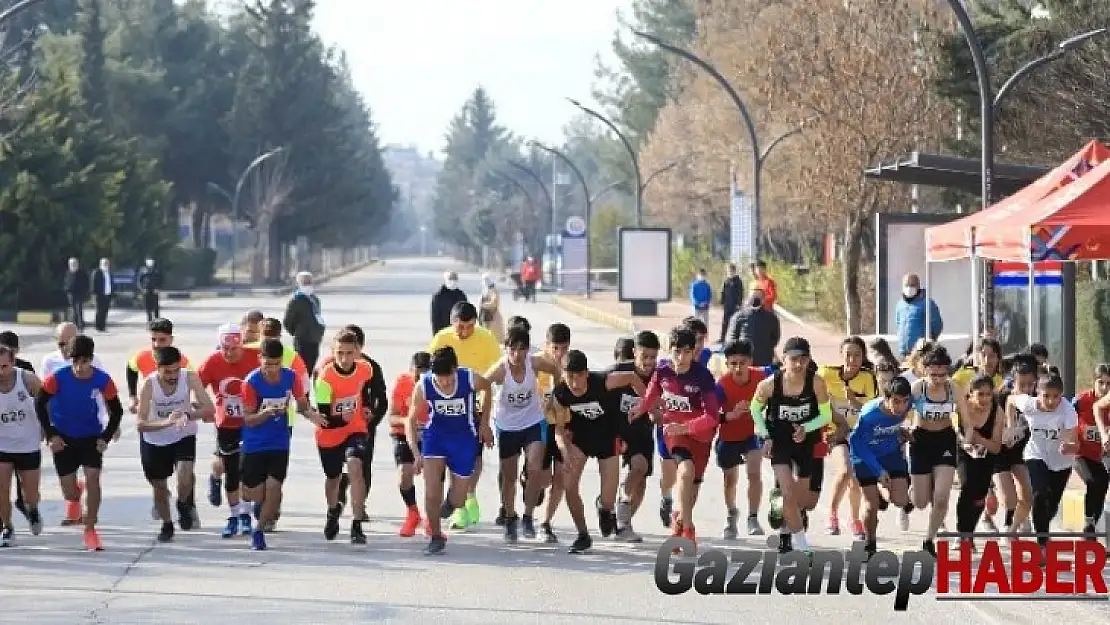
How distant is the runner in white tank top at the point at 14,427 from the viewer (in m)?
13.4

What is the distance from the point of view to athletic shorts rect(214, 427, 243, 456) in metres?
13.9

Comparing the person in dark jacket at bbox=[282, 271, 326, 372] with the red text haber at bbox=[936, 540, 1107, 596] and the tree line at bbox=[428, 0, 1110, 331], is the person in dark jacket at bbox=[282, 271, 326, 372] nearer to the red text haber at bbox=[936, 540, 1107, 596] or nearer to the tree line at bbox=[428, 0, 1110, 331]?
the red text haber at bbox=[936, 540, 1107, 596]

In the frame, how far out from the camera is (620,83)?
11238 cm

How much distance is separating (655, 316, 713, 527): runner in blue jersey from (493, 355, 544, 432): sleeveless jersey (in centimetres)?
83

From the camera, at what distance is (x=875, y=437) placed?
42.3 ft

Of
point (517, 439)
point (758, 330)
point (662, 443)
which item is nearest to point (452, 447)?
point (517, 439)

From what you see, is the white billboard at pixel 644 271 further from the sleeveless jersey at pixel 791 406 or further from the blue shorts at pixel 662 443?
the sleeveless jersey at pixel 791 406

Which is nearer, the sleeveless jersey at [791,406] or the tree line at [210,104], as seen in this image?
the sleeveless jersey at [791,406]

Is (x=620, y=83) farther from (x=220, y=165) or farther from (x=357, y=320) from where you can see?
(x=357, y=320)

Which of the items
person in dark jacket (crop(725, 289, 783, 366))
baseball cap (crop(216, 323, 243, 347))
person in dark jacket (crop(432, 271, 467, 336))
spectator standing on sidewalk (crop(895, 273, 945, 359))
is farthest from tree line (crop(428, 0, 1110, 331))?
baseball cap (crop(216, 323, 243, 347))

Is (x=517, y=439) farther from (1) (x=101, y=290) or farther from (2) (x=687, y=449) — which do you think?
(1) (x=101, y=290)

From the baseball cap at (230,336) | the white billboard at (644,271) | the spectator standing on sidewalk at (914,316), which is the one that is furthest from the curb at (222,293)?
the baseball cap at (230,336)

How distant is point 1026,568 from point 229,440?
525 centimetres

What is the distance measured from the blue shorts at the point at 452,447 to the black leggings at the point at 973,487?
305cm
